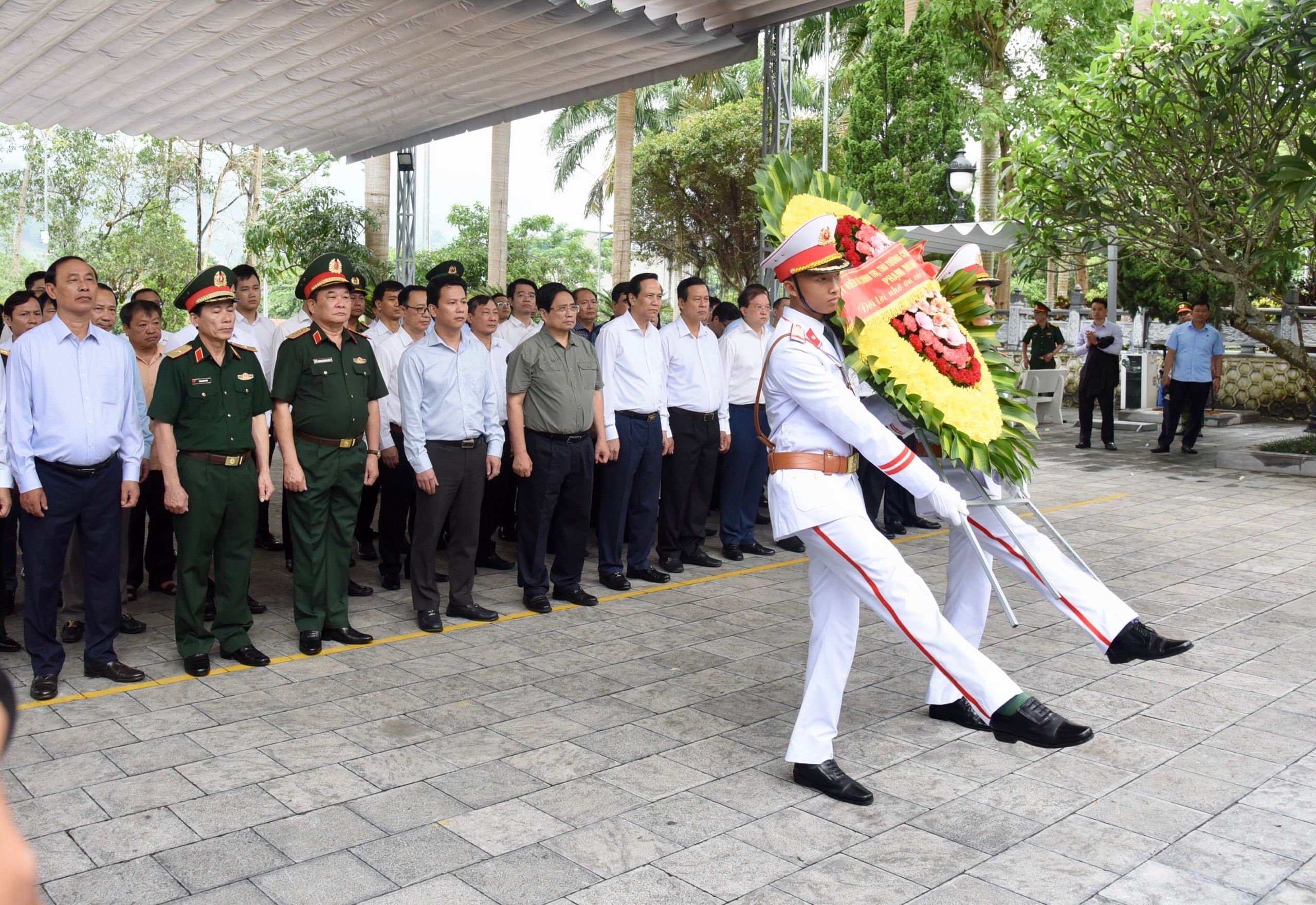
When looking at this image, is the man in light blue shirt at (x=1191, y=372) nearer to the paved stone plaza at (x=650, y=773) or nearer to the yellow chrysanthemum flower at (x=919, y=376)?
the paved stone plaza at (x=650, y=773)

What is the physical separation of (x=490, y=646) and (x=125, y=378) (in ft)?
6.67

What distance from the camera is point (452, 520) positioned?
19.7 ft

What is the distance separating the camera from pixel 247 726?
4.34 m

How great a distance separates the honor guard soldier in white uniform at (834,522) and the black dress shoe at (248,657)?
257 centimetres

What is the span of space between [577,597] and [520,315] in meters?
2.72

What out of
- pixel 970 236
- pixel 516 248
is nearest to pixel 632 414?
pixel 970 236

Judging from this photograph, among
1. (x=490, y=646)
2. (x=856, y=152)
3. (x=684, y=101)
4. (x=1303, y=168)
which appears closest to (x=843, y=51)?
(x=684, y=101)

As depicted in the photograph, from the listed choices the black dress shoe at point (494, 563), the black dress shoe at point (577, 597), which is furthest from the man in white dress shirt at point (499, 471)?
the black dress shoe at point (577, 597)

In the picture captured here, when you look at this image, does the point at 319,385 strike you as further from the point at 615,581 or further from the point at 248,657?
the point at 615,581

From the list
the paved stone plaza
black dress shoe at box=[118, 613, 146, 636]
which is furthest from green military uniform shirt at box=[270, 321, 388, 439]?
black dress shoe at box=[118, 613, 146, 636]

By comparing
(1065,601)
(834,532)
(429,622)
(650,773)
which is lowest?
(650,773)

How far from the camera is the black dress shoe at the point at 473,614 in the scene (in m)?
5.95

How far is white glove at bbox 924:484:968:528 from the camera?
3674 mm

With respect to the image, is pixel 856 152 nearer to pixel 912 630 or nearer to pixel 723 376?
pixel 723 376
